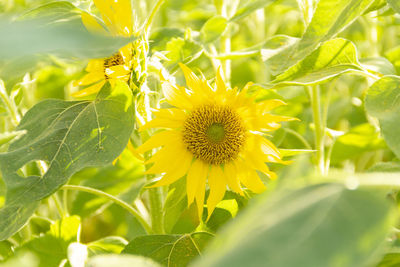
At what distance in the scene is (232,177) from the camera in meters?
0.68

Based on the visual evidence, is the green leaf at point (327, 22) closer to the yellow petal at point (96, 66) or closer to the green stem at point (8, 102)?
the yellow petal at point (96, 66)

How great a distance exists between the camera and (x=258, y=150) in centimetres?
67

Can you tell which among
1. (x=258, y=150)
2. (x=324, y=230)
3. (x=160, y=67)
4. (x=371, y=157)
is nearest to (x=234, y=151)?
(x=258, y=150)

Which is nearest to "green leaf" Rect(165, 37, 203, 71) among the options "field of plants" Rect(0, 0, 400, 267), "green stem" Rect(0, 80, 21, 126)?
"field of plants" Rect(0, 0, 400, 267)

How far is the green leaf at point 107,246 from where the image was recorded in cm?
76

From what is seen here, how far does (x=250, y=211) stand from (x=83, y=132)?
0.38m

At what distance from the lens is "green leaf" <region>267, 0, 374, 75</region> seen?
62cm

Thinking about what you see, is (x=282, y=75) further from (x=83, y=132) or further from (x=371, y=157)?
(x=371, y=157)

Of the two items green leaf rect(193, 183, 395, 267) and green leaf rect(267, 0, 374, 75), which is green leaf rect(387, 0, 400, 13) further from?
green leaf rect(193, 183, 395, 267)

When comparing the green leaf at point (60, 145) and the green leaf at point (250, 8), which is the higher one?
the green leaf at point (250, 8)

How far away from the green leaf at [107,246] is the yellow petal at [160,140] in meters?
0.20

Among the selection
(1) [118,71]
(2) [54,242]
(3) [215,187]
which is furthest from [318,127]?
(2) [54,242]

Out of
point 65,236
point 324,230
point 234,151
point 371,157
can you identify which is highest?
point 324,230

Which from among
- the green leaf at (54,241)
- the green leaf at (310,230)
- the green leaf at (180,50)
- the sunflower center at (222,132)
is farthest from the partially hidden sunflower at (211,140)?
the green leaf at (310,230)
